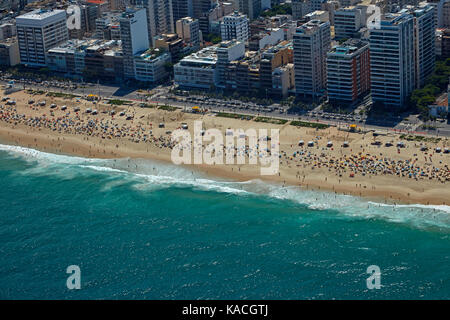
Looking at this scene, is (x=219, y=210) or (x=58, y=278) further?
(x=219, y=210)

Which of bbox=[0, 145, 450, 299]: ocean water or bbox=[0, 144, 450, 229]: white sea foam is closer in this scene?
bbox=[0, 145, 450, 299]: ocean water

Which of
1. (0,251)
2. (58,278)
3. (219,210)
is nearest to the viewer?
(58,278)

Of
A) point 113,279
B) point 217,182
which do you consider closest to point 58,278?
point 113,279

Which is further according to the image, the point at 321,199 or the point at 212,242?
the point at 321,199

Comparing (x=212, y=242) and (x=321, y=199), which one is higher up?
(x=321, y=199)

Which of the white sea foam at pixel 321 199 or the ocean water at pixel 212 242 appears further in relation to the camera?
the white sea foam at pixel 321 199

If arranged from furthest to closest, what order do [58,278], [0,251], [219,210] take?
[219,210]
[0,251]
[58,278]
